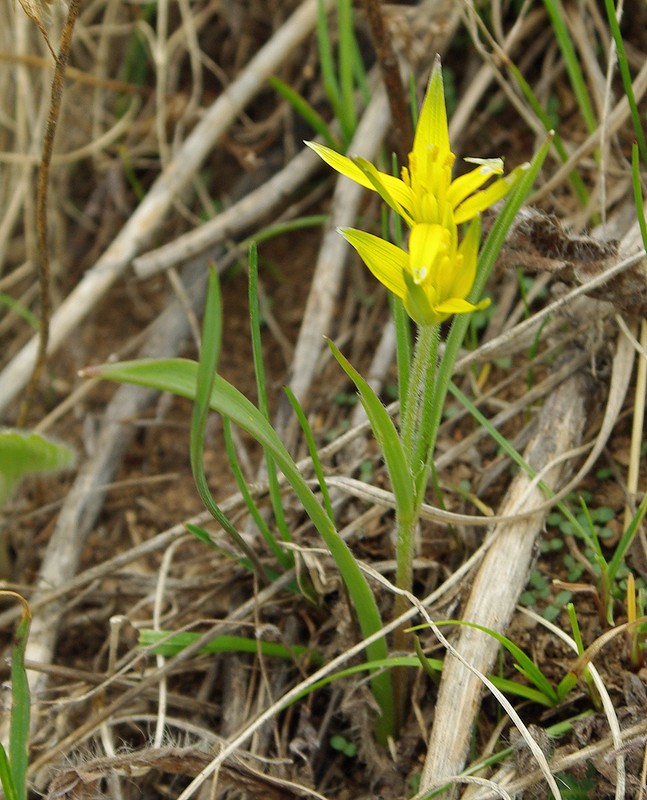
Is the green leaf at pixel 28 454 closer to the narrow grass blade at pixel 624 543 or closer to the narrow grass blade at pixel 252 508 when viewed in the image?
the narrow grass blade at pixel 252 508

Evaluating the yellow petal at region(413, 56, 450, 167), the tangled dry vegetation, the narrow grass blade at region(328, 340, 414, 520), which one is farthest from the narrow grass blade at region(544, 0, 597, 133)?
the narrow grass blade at region(328, 340, 414, 520)

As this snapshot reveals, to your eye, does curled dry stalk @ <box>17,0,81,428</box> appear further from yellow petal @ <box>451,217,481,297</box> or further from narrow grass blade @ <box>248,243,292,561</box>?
yellow petal @ <box>451,217,481,297</box>

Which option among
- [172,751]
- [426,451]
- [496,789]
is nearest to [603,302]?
[426,451]

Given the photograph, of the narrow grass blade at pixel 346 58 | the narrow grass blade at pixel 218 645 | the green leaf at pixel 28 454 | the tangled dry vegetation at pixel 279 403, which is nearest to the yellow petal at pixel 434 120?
the tangled dry vegetation at pixel 279 403

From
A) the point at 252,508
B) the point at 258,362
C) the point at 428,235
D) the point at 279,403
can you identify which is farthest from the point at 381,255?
the point at 279,403

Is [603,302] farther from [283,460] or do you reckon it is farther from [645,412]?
[283,460]

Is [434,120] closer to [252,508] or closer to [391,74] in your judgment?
[252,508]

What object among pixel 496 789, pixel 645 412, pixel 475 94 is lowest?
pixel 496 789
